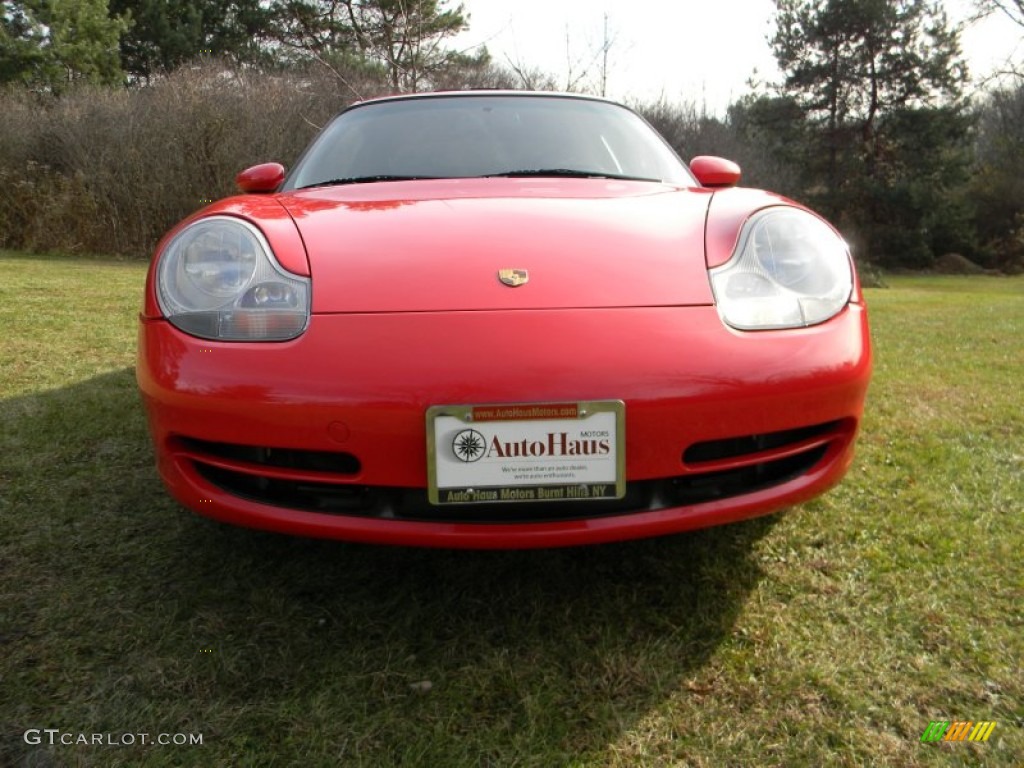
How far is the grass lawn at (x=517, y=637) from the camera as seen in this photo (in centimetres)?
123

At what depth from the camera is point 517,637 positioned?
1.51m

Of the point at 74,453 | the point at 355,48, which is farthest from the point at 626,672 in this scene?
the point at 355,48

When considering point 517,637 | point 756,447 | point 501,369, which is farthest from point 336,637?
point 756,447

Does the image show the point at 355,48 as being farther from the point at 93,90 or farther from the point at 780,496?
the point at 780,496

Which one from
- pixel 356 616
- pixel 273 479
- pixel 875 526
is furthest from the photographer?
pixel 875 526

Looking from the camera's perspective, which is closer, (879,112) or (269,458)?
(269,458)

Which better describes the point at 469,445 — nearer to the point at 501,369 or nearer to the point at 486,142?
the point at 501,369

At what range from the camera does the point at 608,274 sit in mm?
1510

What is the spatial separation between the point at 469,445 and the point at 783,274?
0.79 m

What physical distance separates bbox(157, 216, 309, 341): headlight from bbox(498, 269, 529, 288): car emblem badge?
0.38 metres

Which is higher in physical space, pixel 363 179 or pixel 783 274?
pixel 363 179

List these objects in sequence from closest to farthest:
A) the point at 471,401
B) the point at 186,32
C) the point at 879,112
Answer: the point at 471,401, the point at 186,32, the point at 879,112

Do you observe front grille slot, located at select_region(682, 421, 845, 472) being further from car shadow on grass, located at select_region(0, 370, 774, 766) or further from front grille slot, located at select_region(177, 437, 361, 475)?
front grille slot, located at select_region(177, 437, 361, 475)

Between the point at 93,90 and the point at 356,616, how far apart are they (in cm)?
1538
